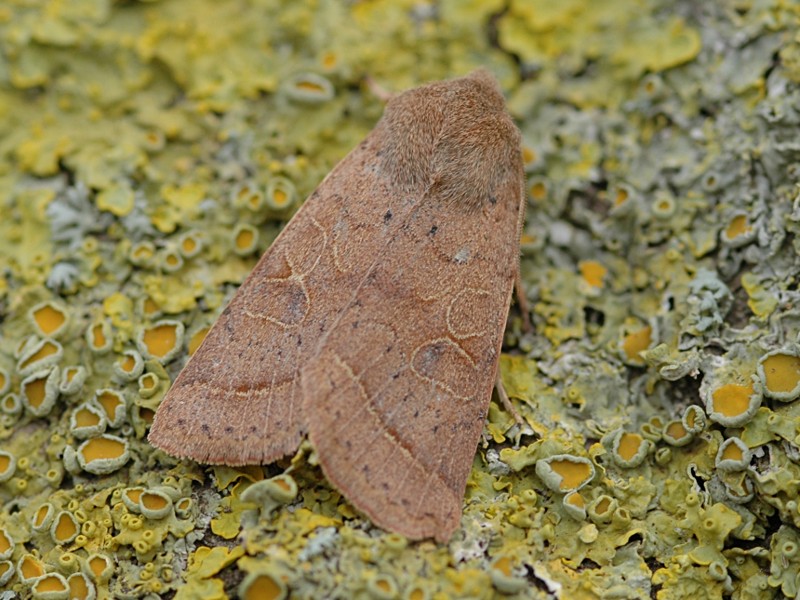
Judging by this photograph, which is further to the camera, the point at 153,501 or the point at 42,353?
the point at 42,353

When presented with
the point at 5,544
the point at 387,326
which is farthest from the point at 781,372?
the point at 5,544

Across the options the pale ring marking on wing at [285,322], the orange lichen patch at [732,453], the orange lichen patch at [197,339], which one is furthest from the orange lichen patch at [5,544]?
the orange lichen patch at [732,453]

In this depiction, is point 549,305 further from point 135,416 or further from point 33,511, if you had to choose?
point 33,511

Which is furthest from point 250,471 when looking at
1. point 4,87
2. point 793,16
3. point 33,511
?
point 793,16

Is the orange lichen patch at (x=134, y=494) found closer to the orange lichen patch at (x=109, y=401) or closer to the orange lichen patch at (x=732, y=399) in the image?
the orange lichen patch at (x=109, y=401)

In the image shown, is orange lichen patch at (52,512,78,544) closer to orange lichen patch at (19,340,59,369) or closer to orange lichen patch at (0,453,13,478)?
orange lichen patch at (0,453,13,478)

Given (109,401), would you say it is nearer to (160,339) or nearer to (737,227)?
(160,339)
